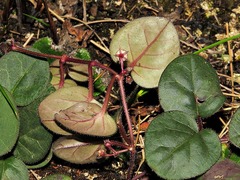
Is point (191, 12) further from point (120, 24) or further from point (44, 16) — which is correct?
point (44, 16)

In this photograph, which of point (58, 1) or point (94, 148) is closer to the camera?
point (94, 148)

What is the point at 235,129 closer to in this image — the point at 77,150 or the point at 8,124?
the point at 77,150

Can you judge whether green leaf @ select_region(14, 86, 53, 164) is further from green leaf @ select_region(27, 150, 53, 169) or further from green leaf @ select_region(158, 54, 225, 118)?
green leaf @ select_region(158, 54, 225, 118)

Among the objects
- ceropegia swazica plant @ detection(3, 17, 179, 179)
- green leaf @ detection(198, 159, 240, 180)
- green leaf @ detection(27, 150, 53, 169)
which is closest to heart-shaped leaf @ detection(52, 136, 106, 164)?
ceropegia swazica plant @ detection(3, 17, 179, 179)

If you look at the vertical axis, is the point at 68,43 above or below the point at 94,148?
above

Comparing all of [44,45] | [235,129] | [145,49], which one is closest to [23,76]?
[44,45]

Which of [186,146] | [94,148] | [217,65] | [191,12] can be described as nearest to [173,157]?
[186,146]

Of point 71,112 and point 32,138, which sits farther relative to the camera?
point 32,138
